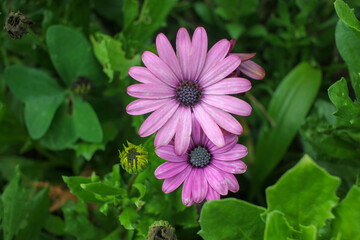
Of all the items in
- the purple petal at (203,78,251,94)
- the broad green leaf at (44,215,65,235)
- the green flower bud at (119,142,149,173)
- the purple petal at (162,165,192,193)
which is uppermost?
the purple petal at (203,78,251,94)

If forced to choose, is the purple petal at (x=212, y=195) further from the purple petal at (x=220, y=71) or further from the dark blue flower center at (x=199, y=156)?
the purple petal at (x=220, y=71)

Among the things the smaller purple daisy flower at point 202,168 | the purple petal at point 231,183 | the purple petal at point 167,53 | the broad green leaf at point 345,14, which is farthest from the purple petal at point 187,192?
the broad green leaf at point 345,14

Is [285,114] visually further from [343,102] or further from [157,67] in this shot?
[157,67]

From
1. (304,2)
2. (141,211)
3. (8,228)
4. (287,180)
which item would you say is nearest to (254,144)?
(304,2)

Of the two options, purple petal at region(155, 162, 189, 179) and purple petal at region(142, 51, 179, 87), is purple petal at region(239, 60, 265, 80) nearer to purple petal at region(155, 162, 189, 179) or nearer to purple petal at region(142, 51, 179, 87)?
purple petal at region(142, 51, 179, 87)

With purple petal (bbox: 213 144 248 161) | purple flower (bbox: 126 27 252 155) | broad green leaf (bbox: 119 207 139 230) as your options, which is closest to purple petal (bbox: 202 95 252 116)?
purple flower (bbox: 126 27 252 155)

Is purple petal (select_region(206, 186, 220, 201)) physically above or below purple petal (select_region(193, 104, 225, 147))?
below
